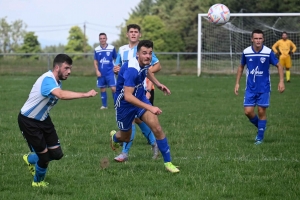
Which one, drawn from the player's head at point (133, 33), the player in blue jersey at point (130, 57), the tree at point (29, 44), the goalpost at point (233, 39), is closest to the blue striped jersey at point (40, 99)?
the player in blue jersey at point (130, 57)

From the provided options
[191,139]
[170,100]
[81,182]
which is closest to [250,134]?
[191,139]

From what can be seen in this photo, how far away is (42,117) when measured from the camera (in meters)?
7.02

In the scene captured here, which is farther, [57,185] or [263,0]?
[263,0]

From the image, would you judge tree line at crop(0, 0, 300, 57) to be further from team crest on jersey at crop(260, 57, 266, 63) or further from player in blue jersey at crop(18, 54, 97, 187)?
player in blue jersey at crop(18, 54, 97, 187)

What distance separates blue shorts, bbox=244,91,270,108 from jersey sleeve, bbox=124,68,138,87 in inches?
142

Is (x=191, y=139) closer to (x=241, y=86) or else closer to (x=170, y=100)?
(x=170, y=100)

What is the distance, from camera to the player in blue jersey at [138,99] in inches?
302

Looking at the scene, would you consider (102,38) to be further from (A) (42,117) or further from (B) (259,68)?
(A) (42,117)

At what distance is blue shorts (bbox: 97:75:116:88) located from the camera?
1777cm

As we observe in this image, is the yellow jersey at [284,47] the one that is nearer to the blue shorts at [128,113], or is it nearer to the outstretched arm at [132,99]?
the blue shorts at [128,113]

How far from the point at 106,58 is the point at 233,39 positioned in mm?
17672

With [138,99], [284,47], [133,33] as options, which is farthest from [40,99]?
[284,47]

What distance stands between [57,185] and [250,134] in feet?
17.2

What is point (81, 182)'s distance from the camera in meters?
7.24
